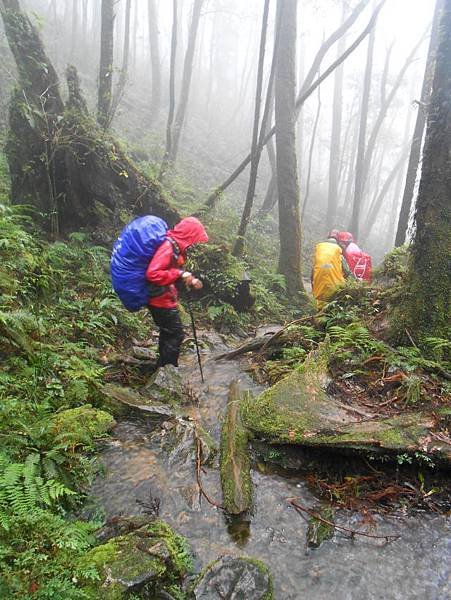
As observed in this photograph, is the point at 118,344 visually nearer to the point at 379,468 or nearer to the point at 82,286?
the point at 82,286

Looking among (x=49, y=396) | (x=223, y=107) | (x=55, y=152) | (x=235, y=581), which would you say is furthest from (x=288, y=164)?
(x=223, y=107)

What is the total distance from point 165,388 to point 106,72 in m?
9.86

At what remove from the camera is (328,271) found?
26.1 ft

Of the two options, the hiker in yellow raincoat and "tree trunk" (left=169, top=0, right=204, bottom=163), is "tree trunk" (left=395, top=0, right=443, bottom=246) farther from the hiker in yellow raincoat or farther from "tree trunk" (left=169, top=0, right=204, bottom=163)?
"tree trunk" (left=169, top=0, right=204, bottom=163)

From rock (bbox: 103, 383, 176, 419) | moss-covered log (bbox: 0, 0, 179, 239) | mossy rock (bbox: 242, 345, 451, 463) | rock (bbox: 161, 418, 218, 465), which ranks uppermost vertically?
moss-covered log (bbox: 0, 0, 179, 239)

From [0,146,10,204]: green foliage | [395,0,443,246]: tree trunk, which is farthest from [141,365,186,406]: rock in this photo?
[395,0,443,246]: tree trunk

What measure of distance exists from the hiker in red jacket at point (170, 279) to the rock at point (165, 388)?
0.36 meters

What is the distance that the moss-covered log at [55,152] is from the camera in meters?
7.68

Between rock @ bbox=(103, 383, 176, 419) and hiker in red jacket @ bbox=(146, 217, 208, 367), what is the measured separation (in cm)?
96

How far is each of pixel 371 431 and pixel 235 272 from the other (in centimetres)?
586

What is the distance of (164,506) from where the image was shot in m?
3.41

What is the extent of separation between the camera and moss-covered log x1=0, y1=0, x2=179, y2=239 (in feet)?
25.2

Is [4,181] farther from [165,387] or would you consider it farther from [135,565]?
[135,565]

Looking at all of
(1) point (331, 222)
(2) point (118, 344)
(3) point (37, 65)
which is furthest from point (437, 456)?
(1) point (331, 222)
